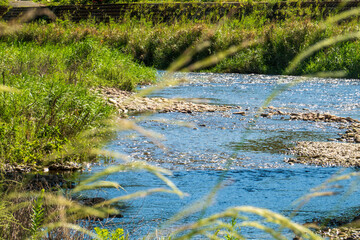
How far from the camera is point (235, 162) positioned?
22.1ft

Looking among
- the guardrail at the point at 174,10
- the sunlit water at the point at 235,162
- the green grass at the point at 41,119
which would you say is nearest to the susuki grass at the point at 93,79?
the green grass at the point at 41,119

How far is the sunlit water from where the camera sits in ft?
15.4

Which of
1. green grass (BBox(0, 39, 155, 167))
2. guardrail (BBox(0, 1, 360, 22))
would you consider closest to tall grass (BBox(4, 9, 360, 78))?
guardrail (BBox(0, 1, 360, 22))

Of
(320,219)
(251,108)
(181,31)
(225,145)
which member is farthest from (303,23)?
(320,219)

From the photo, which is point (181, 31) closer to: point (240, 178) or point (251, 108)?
point (251, 108)

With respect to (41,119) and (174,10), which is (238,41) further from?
(41,119)

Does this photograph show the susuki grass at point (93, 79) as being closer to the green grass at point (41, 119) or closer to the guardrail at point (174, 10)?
the green grass at point (41, 119)

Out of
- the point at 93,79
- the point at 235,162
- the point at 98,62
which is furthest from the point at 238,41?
the point at 235,162

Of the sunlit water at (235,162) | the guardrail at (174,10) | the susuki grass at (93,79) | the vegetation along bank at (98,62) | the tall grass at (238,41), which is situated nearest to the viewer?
the susuki grass at (93,79)

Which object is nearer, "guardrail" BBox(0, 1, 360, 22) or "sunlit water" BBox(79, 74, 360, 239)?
"sunlit water" BBox(79, 74, 360, 239)

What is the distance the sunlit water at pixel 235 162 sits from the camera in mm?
4695

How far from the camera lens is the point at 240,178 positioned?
6016 mm

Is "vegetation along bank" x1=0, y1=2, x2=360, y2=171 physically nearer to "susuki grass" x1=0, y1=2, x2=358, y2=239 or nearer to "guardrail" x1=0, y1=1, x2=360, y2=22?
"susuki grass" x1=0, y1=2, x2=358, y2=239

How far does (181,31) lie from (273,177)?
14.5 meters
